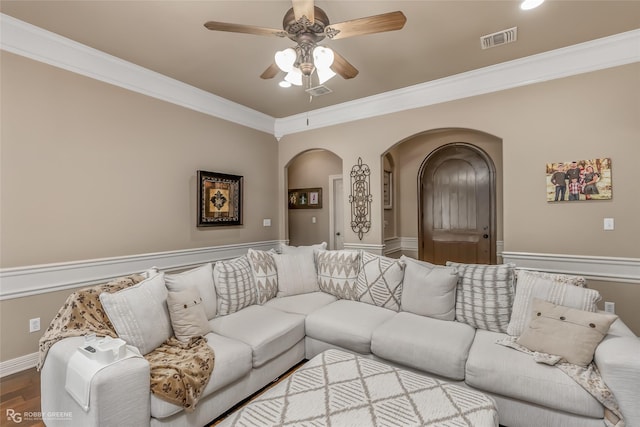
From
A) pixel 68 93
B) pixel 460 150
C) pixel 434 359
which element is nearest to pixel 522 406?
pixel 434 359

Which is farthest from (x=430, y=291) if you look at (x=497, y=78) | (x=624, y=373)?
(x=497, y=78)

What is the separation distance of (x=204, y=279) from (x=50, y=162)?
1684 mm

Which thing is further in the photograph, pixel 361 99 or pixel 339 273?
pixel 361 99

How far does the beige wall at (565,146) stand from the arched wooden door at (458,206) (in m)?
1.29

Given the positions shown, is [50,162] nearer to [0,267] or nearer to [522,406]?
[0,267]

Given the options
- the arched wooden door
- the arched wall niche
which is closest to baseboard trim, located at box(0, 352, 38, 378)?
the arched wall niche

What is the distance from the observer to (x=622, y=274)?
270 centimetres

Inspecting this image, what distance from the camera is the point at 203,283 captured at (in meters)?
2.57

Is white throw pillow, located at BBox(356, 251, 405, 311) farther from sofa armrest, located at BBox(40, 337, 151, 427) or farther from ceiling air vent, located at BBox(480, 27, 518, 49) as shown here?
ceiling air vent, located at BBox(480, 27, 518, 49)

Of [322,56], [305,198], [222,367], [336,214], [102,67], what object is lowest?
[222,367]

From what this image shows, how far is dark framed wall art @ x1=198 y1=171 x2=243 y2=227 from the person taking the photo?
3.75m

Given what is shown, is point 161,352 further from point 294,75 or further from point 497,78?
point 497,78

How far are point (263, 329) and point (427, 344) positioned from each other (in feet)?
4.08

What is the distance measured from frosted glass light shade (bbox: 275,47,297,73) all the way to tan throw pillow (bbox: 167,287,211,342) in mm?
1781
